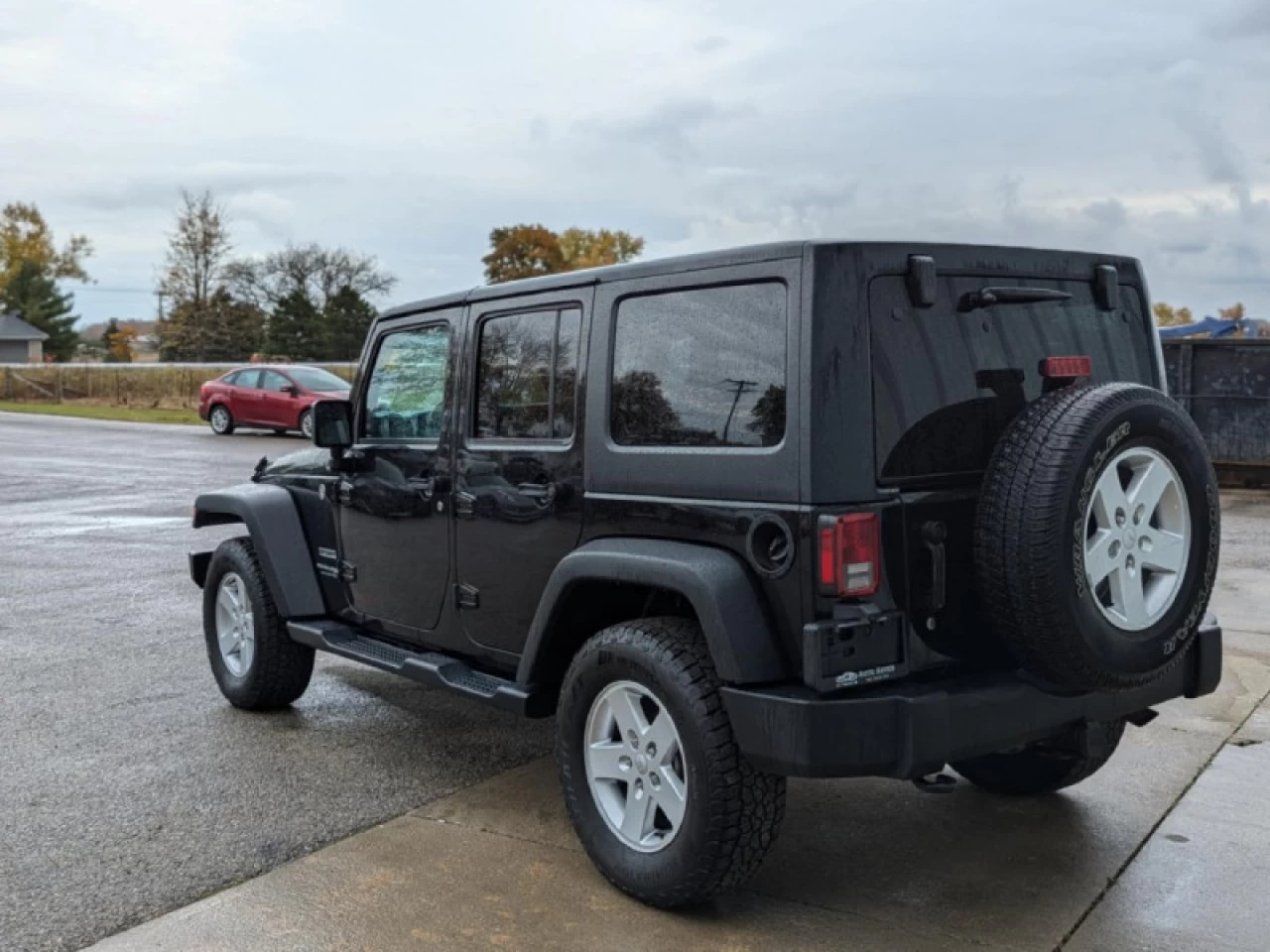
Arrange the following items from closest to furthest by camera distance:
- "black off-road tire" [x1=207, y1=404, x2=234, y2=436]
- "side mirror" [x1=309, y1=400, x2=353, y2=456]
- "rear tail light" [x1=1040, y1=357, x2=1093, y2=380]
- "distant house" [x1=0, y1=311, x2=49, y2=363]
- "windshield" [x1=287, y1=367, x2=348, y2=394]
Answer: "rear tail light" [x1=1040, y1=357, x2=1093, y2=380]
"side mirror" [x1=309, y1=400, x2=353, y2=456]
"windshield" [x1=287, y1=367, x2=348, y2=394]
"black off-road tire" [x1=207, y1=404, x2=234, y2=436]
"distant house" [x1=0, y1=311, x2=49, y2=363]

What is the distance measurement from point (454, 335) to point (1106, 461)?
2.55 meters

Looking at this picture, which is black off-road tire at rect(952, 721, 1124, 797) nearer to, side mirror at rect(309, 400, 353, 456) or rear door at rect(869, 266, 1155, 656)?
rear door at rect(869, 266, 1155, 656)

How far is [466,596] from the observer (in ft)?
16.4

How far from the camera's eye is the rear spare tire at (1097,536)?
3570 mm

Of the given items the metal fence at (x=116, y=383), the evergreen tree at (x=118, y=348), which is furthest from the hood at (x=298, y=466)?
the evergreen tree at (x=118, y=348)

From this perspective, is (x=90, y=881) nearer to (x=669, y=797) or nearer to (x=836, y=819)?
(x=669, y=797)

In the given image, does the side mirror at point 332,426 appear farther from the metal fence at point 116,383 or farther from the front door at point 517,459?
the metal fence at point 116,383

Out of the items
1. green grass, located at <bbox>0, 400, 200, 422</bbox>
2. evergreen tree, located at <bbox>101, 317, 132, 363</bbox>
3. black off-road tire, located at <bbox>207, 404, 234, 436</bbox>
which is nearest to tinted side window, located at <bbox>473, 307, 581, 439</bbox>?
black off-road tire, located at <bbox>207, 404, 234, 436</bbox>

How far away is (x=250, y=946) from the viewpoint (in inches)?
147

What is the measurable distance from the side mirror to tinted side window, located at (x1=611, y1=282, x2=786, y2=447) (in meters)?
1.77

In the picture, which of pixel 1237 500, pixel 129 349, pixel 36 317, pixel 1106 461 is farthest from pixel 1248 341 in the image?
pixel 36 317

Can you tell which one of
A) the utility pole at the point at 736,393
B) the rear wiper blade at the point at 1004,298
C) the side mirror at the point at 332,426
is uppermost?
the rear wiper blade at the point at 1004,298

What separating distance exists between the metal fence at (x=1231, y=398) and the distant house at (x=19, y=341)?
8446cm

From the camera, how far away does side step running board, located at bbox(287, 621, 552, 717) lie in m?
4.56
